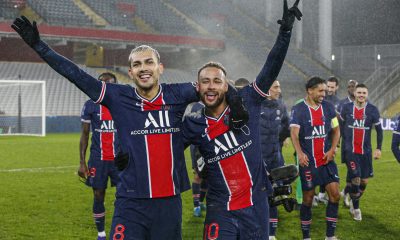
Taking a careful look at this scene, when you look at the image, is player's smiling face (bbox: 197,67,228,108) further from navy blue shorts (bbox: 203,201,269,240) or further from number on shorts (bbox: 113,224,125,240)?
number on shorts (bbox: 113,224,125,240)

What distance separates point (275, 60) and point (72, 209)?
6.31 meters

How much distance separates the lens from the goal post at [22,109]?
27.9m

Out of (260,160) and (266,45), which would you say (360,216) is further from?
(266,45)

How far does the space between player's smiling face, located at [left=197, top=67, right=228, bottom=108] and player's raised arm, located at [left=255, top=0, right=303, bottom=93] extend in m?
0.29

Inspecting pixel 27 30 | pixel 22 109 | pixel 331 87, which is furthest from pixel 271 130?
pixel 22 109

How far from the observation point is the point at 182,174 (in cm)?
416

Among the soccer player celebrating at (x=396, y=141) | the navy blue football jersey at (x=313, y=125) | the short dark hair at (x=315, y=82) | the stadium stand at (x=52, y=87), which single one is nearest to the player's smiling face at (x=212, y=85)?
the short dark hair at (x=315, y=82)

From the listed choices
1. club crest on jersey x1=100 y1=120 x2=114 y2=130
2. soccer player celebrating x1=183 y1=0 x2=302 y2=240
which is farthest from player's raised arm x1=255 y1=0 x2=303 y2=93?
club crest on jersey x1=100 y1=120 x2=114 y2=130

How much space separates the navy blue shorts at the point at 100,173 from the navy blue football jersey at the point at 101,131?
0.23ft

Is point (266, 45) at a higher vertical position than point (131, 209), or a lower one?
higher

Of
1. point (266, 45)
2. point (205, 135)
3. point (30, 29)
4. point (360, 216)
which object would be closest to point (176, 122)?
point (205, 135)

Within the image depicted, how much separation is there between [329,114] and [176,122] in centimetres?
372

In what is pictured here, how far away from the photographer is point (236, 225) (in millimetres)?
4023

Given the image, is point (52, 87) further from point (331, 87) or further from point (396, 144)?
point (396, 144)
